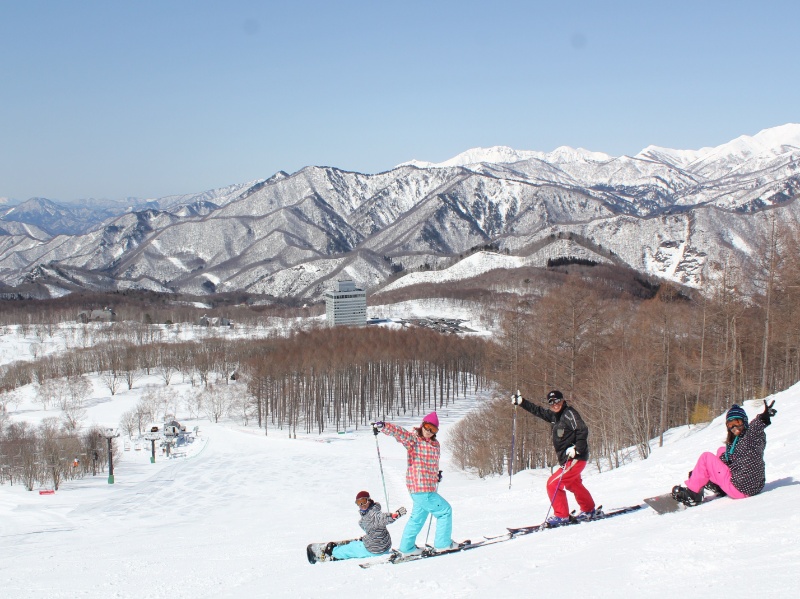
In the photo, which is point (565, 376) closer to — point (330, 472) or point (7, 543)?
point (330, 472)

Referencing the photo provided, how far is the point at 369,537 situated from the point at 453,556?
65.5 inches

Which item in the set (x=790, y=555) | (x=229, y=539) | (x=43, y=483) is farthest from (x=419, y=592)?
(x=43, y=483)

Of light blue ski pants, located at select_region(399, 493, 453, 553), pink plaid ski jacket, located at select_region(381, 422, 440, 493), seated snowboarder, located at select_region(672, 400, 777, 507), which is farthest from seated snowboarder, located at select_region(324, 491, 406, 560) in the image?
seated snowboarder, located at select_region(672, 400, 777, 507)

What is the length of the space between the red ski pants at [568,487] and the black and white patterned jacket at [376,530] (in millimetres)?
2789

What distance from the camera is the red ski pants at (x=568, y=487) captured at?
9.98 meters

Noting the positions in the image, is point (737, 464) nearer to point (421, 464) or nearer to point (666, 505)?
point (666, 505)

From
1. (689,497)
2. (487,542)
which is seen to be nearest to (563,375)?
(689,497)

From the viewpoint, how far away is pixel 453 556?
883 centimetres

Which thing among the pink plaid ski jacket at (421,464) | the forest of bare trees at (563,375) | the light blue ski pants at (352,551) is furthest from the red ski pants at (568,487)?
the forest of bare trees at (563,375)

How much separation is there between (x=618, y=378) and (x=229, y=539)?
17658 millimetres

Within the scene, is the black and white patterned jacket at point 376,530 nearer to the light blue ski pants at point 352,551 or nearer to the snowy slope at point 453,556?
the light blue ski pants at point 352,551

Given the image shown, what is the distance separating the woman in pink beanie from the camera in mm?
9008

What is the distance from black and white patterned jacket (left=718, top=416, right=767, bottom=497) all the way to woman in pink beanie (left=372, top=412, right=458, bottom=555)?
14.1 ft

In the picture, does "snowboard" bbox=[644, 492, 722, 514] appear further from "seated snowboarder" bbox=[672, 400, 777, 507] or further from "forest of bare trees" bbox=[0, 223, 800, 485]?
"forest of bare trees" bbox=[0, 223, 800, 485]
